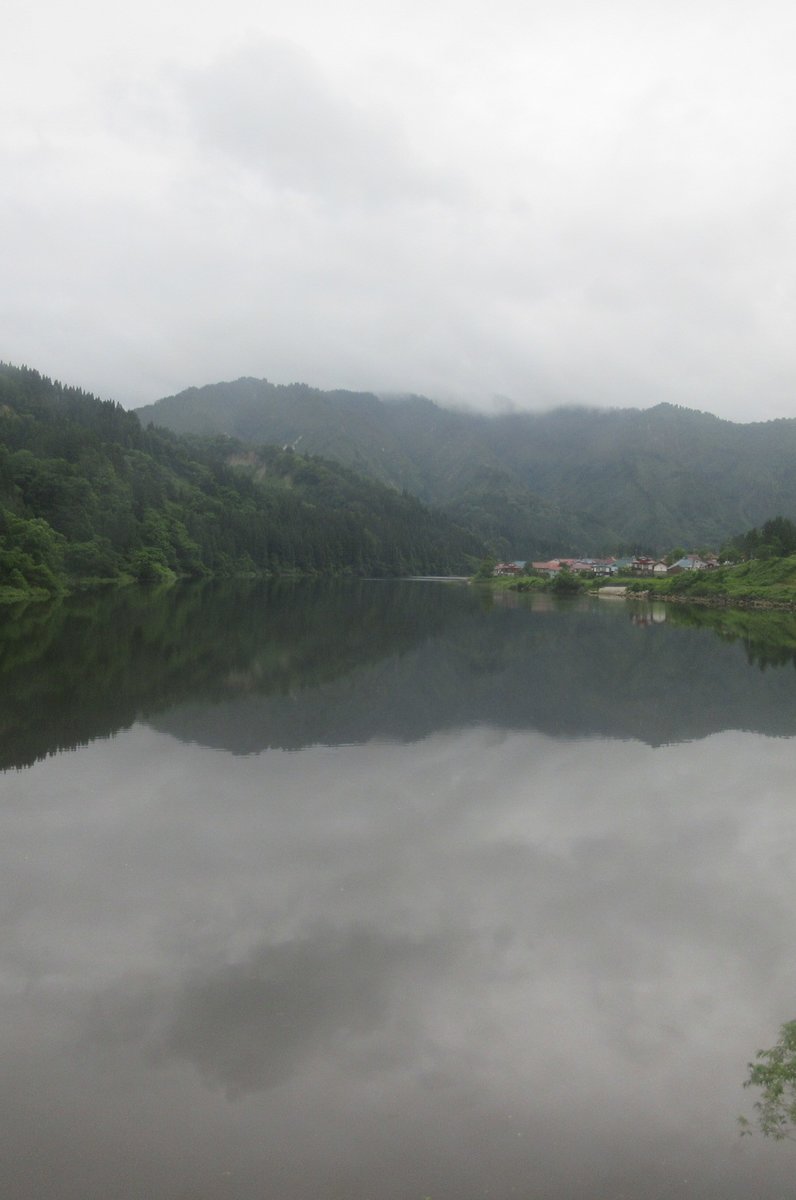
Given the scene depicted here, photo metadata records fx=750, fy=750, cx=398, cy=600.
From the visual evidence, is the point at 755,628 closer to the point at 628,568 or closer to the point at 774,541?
the point at 774,541

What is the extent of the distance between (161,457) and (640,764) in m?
169

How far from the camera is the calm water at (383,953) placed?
6.58 meters

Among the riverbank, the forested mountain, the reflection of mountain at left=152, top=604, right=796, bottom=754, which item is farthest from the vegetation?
the forested mountain

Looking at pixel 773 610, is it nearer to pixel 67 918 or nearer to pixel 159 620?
pixel 159 620

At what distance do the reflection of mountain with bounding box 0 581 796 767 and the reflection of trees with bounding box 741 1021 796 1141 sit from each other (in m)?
13.8

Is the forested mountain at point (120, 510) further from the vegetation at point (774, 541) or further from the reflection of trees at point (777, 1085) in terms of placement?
the vegetation at point (774, 541)

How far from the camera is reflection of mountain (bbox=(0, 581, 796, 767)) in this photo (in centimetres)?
2231

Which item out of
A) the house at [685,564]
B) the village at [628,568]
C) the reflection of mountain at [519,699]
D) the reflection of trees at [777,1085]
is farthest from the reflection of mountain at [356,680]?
the house at [685,564]

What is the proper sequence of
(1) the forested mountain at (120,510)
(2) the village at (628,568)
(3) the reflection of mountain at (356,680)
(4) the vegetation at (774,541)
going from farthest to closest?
(2) the village at (628,568) < (4) the vegetation at (774,541) < (1) the forested mountain at (120,510) < (3) the reflection of mountain at (356,680)

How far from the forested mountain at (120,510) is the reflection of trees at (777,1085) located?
228ft

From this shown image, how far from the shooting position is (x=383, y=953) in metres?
9.80

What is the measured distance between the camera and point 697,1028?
8.60m

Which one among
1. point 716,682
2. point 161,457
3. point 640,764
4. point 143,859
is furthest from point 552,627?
point 161,457

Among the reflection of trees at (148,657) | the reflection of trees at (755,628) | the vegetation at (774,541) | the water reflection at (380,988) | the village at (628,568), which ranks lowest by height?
the reflection of trees at (755,628)
